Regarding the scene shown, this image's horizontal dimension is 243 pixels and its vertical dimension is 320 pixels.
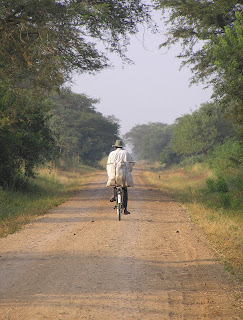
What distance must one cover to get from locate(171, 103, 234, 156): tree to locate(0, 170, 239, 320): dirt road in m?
32.0

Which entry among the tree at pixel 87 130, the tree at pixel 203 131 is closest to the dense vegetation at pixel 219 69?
the tree at pixel 203 131

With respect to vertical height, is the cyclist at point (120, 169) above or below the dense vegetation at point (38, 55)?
below

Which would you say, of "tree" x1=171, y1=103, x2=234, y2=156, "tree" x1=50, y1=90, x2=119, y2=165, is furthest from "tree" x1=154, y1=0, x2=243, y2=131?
"tree" x1=50, y1=90, x2=119, y2=165

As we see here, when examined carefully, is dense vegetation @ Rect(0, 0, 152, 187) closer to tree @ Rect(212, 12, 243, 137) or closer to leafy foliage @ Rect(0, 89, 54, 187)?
leafy foliage @ Rect(0, 89, 54, 187)

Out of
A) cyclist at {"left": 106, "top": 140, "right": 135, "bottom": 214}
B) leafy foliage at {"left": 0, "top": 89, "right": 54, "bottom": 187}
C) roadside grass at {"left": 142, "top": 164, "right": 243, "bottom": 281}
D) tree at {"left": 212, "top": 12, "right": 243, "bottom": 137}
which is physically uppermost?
tree at {"left": 212, "top": 12, "right": 243, "bottom": 137}

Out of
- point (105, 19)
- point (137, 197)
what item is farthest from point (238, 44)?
point (137, 197)

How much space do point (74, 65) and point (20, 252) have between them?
11919 mm

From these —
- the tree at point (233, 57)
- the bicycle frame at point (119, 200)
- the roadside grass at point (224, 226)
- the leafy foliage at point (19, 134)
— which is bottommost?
the roadside grass at point (224, 226)

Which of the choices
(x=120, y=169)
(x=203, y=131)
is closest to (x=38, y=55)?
(x=120, y=169)

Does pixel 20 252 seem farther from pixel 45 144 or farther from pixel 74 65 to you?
pixel 74 65

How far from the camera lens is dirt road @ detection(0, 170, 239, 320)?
4.72 m

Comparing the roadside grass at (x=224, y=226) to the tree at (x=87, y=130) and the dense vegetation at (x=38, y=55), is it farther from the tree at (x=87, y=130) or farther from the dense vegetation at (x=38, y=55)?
the tree at (x=87, y=130)

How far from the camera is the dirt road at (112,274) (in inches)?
186

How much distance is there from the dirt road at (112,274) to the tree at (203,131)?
1261 inches
